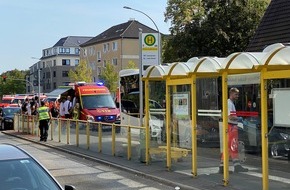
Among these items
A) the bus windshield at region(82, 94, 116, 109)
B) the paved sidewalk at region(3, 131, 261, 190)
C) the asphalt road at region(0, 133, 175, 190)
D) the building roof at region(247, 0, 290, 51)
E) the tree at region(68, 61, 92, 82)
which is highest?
the tree at region(68, 61, 92, 82)

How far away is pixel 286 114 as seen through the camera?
845cm

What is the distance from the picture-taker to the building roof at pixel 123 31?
8862cm

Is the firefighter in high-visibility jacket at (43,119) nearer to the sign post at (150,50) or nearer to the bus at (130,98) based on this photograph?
the bus at (130,98)

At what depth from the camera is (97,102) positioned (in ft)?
83.7

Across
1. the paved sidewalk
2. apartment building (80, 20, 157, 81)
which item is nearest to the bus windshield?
the paved sidewalk

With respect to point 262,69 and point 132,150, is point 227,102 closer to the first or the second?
point 262,69

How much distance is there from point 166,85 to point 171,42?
30165mm

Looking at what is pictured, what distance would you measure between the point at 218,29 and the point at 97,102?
678 inches

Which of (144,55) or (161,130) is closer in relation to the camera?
(161,130)

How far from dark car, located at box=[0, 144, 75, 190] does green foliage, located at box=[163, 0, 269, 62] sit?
34.5m

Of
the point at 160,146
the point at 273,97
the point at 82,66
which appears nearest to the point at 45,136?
the point at 160,146

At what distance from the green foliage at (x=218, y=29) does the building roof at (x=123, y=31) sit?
47002mm

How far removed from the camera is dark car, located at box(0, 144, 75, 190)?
491 cm

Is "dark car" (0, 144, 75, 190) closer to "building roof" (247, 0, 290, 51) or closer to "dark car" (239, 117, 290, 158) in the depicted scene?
"dark car" (239, 117, 290, 158)
